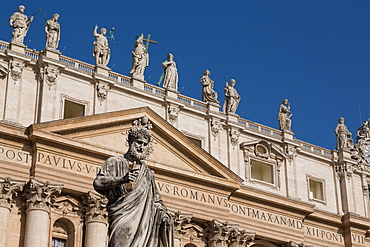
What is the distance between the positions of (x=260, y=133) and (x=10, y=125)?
48.4 ft

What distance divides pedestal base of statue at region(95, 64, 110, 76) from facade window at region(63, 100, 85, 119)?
1.89m

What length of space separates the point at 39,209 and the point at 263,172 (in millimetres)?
14161

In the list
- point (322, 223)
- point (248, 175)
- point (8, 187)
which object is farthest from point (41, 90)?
point (322, 223)

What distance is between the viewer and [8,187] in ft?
106

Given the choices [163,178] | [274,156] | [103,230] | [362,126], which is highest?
[362,126]

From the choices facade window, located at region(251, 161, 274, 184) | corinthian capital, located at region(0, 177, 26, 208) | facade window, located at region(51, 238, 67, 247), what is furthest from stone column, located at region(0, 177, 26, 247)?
facade window, located at region(251, 161, 274, 184)

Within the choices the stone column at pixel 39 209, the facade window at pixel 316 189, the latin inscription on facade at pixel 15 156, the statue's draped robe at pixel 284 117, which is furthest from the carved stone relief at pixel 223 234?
the latin inscription on facade at pixel 15 156

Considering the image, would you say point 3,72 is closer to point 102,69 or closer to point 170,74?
point 102,69

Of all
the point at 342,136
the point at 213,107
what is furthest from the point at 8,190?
the point at 342,136

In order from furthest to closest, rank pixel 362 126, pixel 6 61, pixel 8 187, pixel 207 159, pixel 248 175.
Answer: pixel 362 126
pixel 248 175
pixel 207 159
pixel 6 61
pixel 8 187

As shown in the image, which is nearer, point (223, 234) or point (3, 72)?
point (3, 72)

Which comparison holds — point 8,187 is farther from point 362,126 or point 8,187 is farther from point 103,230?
point 362,126

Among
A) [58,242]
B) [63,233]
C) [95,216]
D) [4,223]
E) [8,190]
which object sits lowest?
[58,242]

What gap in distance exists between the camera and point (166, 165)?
120ft
